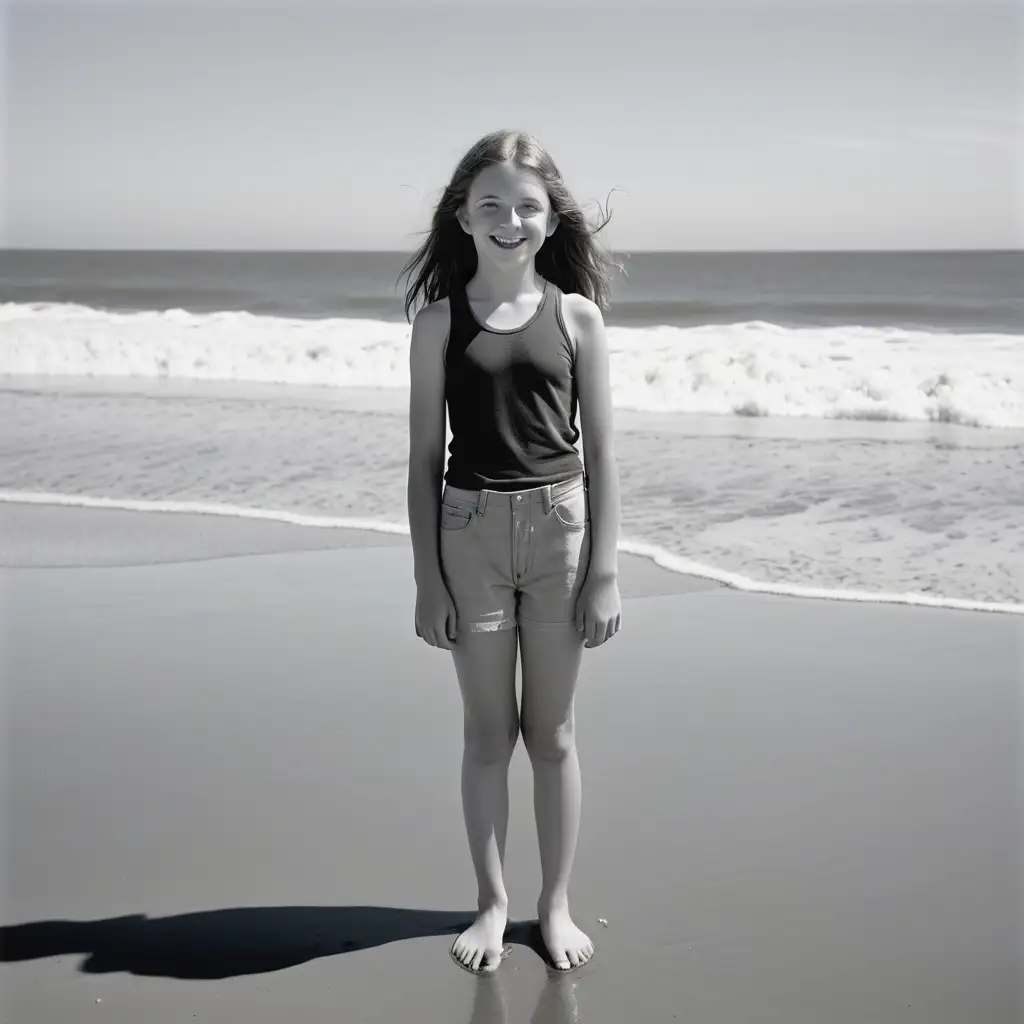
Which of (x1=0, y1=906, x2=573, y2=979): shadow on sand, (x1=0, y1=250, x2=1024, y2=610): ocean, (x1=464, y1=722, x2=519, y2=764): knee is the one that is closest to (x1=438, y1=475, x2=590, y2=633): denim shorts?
(x1=464, y1=722, x2=519, y2=764): knee

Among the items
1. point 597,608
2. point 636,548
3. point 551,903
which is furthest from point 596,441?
point 636,548

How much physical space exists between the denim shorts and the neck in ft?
1.40

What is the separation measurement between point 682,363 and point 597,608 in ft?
38.8

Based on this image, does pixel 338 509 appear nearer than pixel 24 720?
No

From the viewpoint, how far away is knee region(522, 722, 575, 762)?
Result: 2.81m

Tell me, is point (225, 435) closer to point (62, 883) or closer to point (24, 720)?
point (24, 720)

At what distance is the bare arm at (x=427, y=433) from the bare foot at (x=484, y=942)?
780 mm

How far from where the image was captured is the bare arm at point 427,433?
270cm

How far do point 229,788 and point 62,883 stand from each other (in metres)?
0.59

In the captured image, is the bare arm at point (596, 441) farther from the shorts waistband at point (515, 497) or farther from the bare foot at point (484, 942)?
the bare foot at point (484, 942)

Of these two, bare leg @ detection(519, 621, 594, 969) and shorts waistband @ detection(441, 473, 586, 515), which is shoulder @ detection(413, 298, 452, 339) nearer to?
shorts waistband @ detection(441, 473, 586, 515)

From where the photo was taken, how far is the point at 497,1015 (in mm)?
2568

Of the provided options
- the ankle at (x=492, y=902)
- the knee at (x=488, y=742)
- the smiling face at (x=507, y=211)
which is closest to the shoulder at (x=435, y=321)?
the smiling face at (x=507, y=211)

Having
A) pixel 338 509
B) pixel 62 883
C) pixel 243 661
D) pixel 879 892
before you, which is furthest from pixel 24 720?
pixel 338 509
